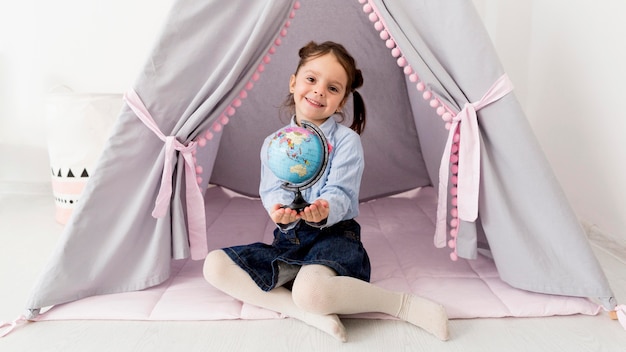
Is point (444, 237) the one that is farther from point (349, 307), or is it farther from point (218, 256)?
point (218, 256)

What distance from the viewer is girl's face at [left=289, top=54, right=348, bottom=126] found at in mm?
1628

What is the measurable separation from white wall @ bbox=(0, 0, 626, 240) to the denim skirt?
3.66ft

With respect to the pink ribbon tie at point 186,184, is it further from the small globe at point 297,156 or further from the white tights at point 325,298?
the small globe at point 297,156

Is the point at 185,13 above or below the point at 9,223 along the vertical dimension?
above

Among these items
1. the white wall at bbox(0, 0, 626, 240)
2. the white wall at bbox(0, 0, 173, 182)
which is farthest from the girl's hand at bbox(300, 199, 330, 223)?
the white wall at bbox(0, 0, 173, 182)

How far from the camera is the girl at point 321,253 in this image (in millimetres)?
1393

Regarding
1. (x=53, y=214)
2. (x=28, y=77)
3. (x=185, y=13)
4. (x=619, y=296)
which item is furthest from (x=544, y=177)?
(x=28, y=77)

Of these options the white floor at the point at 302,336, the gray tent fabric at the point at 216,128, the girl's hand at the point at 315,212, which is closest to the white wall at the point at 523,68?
the gray tent fabric at the point at 216,128

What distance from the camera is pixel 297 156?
1.30 meters

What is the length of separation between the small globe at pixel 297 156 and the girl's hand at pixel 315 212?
0.21 ft

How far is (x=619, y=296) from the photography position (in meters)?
1.65

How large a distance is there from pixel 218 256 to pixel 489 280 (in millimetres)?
839

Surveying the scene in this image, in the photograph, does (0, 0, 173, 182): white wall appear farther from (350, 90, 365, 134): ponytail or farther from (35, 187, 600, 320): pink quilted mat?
(350, 90, 365, 134): ponytail

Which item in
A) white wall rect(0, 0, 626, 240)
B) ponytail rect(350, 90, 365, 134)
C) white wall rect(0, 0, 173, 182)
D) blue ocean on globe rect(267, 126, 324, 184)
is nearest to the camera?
blue ocean on globe rect(267, 126, 324, 184)
